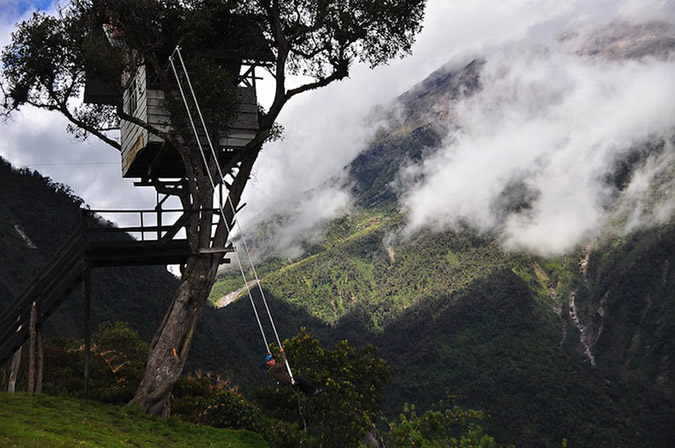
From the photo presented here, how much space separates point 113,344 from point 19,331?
82.4 ft

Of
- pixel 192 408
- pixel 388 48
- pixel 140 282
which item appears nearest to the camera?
pixel 192 408

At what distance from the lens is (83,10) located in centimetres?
2200

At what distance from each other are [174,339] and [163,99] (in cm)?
817

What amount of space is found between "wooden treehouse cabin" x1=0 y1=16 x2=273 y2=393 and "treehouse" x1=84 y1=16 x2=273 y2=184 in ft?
0.11

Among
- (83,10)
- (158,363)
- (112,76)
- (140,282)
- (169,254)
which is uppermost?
(140,282)

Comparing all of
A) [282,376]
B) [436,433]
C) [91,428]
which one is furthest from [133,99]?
[436,433]

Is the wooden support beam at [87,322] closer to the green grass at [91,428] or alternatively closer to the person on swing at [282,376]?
the green grass at [91,428]

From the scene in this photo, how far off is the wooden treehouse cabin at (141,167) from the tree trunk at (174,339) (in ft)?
2.11

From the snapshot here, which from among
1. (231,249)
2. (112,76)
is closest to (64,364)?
(231,249)

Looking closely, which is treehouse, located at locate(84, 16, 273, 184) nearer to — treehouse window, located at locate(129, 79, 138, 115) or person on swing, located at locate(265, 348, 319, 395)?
treehouse window, located at locate(129, 79, 138, 115)

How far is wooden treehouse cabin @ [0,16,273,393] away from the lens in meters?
20.2

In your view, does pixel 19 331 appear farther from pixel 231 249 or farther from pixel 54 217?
pixel 54 217

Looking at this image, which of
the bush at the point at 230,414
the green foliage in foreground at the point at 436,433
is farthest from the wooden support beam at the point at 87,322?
the green foliage in foreground at the point at 436,433

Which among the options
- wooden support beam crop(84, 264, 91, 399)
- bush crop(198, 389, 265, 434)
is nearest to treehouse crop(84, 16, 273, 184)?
wooden support beam crop(84, 264, 91, 399)
